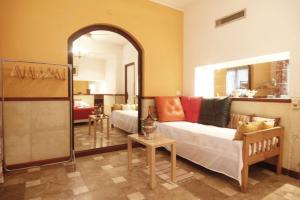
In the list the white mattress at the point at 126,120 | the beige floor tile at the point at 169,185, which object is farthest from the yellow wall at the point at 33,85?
the beige floor tile at the point at 169,185

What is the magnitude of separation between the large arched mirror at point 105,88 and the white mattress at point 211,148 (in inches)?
47.6

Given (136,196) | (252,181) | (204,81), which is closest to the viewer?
(136,196)

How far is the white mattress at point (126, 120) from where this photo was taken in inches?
169

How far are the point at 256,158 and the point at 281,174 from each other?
69 cm

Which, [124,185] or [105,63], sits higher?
[105,63]

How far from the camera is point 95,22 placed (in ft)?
10.2

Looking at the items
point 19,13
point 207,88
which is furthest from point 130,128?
point 19,13

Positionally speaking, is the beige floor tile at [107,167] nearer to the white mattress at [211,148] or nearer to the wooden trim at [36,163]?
the wooden trim at [36,163]

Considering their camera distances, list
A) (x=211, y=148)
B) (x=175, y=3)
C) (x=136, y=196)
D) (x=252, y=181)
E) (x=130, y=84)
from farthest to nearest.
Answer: (x=130, y=84) < (x=175, y=3) < (x=211, y=148) < (x=252, y=181) < (x=136, y=196)

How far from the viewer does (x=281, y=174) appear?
8.00 feet

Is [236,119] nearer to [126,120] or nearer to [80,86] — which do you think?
[126,120]

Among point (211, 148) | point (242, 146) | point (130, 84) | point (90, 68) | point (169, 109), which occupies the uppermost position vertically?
point (90, 68)

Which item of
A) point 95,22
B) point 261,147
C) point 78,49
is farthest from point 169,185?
point 78,49

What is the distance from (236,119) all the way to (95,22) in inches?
112
